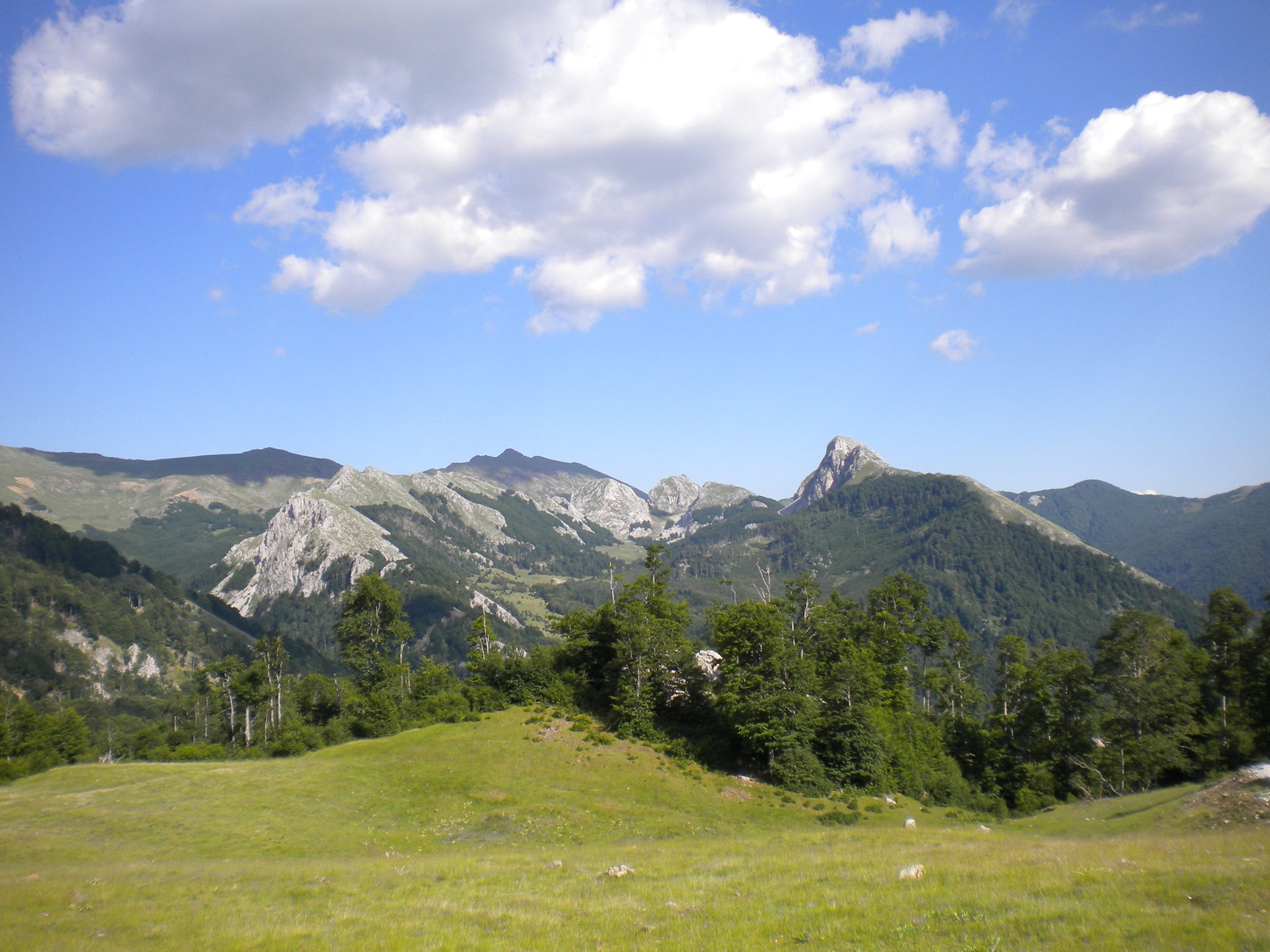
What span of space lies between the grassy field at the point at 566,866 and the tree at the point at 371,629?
31.0 meters

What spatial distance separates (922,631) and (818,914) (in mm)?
66709

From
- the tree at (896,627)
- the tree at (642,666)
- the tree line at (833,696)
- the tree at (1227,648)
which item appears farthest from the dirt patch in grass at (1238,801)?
the tree at (642,666)

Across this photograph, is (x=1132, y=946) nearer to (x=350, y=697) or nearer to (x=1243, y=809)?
(x=1243, y=809)

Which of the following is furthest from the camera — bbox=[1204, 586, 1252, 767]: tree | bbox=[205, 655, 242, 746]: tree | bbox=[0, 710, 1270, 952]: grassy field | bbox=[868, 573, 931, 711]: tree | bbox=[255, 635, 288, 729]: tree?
bbox=[255, 635, 288, 729]: tree

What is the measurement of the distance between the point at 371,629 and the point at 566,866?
65005 millimetres

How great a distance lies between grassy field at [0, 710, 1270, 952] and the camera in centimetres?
1557

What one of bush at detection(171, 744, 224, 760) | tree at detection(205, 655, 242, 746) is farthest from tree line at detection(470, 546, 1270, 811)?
tree at detection(205, 655, 242, 746)

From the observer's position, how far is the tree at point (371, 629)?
83.3 metres

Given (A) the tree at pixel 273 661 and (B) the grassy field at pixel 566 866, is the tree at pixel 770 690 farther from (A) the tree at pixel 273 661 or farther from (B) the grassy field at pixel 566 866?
(A) the tree at pixel 273 661

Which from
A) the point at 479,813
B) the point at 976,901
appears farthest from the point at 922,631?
the point at 976,901

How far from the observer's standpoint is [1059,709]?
2562 inches

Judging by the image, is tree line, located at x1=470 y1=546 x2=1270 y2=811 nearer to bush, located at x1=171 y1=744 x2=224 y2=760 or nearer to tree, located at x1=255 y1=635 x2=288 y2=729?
bush, located at x1=171 y1=744 x2=224 y2=760

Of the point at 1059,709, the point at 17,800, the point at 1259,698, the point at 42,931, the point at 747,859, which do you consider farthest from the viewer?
the point at 1059,709

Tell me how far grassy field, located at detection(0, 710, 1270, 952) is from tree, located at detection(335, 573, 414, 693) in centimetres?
3102
